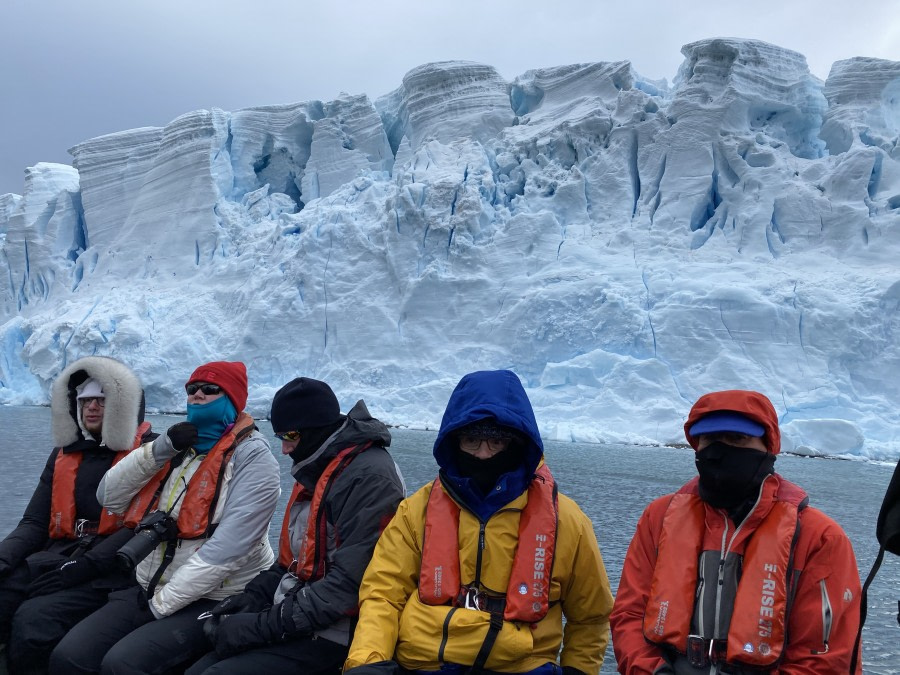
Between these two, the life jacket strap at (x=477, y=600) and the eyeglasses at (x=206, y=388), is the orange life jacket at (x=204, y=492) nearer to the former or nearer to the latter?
the eyeglasses at (x=206, y=388)

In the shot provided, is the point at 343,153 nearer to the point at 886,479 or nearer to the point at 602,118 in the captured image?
the point at 602,118

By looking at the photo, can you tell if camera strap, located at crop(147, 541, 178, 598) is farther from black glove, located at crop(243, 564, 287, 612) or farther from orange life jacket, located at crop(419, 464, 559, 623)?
orange life jacket, located at crop(419, 464, 559, 623)

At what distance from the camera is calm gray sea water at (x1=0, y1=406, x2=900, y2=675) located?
17.6 ft

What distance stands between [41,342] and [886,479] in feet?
64.7

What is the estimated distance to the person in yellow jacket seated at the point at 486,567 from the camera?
1.68 meters

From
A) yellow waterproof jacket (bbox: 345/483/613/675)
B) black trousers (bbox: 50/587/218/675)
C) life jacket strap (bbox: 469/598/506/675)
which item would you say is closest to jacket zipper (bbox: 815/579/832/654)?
yellow waterproof jacket (bbox: 345/483/613/675)

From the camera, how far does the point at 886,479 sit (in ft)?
41.5

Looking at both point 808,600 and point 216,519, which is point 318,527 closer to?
point 216,519

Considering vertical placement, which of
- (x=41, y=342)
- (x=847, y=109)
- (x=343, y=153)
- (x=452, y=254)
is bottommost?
(x=41, y=342)

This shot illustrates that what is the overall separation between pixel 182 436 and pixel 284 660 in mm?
727

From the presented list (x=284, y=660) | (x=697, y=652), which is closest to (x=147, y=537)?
(x=284, y=660)

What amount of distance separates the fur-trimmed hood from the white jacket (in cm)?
27

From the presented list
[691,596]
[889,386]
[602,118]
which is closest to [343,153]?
[602,118]

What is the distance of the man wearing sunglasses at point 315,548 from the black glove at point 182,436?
327 millimetres
